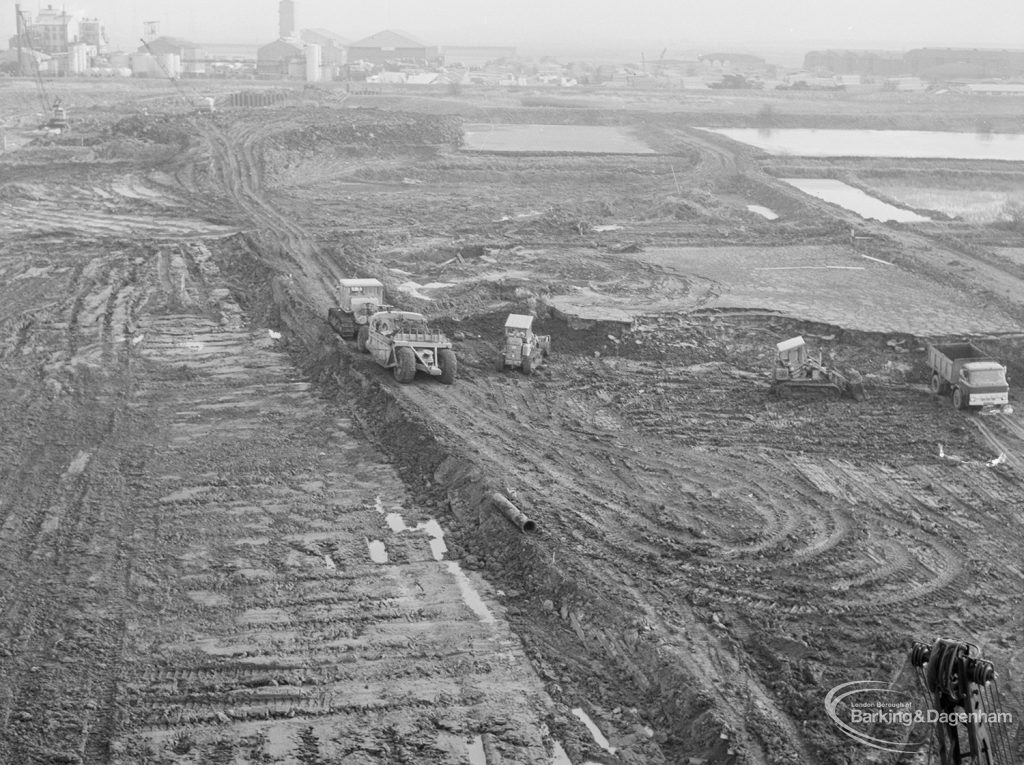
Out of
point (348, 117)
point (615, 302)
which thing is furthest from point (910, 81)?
point (615, 302)

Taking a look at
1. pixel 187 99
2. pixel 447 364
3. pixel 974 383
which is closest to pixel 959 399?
pixel 974 383

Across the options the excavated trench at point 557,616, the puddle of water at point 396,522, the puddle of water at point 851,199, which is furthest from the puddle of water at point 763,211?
the puddle of water at point 396,522

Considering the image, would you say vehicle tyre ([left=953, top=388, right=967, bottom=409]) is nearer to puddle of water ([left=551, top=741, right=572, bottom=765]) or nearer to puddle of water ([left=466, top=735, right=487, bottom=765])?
puddle of water ([left=551, top=741, right=572, bottom=765])

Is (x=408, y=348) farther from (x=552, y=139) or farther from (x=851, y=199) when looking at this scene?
(x=552, y=139)

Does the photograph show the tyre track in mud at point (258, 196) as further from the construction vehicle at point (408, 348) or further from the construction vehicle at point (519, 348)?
the construction vehicle at point (519, 348)

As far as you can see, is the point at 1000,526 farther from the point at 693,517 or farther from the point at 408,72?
the point at 408,72

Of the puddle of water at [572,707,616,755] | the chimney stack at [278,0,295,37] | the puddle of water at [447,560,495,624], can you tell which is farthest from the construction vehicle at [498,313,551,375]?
the chimney stack at [278,0,295,37]
